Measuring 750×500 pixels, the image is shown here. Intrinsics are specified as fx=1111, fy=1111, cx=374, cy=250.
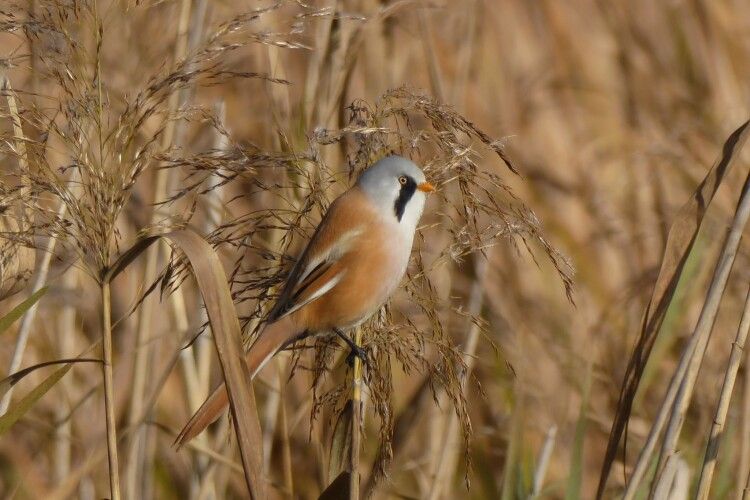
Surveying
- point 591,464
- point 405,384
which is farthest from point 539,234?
point 591,464

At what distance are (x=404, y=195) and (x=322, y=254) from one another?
18 cm

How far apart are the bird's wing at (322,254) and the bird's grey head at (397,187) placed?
4cm

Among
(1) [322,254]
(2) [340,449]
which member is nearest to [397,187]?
(1) [322,254]

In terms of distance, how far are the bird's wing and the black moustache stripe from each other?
0.06m

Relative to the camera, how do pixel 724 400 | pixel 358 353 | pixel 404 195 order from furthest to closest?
pixel 404 195
pixel 358 353
pixel 724 400

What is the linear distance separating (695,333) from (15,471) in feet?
7.51

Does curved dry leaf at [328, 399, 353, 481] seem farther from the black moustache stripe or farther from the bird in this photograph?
the black moustache stripe

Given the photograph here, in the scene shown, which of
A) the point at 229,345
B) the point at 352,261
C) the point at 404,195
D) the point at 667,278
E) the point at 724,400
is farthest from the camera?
the point at 352,261

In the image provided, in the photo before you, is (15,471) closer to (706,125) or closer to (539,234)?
(539,234)

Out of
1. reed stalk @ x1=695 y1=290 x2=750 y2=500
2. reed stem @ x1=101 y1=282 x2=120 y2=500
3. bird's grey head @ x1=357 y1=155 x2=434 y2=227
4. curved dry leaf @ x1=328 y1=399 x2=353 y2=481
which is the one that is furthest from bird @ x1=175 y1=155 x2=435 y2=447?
reed stalk @ x1=695 y1=290 x2=750 y2=500

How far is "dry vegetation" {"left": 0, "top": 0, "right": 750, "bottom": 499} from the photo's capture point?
5.02 feet

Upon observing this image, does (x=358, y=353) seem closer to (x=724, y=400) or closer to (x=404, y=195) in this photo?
(x=404, y=195)

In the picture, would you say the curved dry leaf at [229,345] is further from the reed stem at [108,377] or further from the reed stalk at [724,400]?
the reed stalk at [724,400]

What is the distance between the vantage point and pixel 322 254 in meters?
1.92
